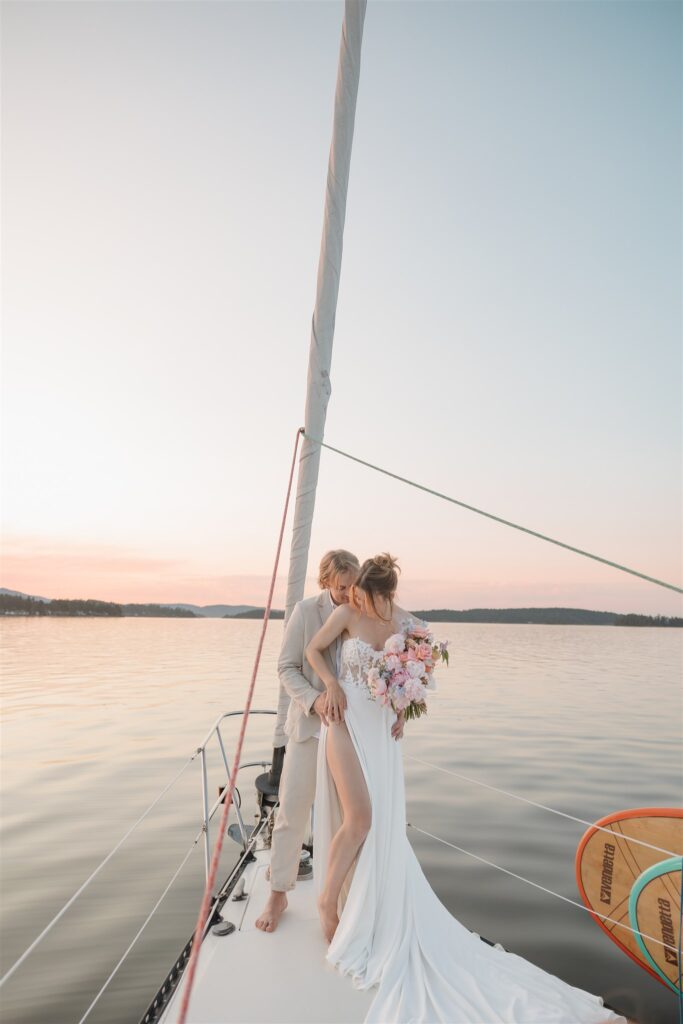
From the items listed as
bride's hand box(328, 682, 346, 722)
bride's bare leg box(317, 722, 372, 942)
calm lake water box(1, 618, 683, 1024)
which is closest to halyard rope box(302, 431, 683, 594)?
bride's hand box(328, 682, 346, 722)

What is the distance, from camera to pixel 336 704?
303 cm

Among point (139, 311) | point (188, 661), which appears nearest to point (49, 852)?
point (139, 311)

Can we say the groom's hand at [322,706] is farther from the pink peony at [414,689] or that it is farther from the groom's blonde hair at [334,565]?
the groom's blonde hair at [334,565]

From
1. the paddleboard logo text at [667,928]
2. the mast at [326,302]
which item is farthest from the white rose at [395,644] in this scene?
the paddleboard logo text at [667,928]

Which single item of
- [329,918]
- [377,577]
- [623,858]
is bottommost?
[329,918]

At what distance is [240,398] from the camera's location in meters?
8.56

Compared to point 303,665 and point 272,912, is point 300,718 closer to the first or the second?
point 303,665

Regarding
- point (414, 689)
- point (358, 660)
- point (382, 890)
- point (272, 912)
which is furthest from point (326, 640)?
point (272, 912)

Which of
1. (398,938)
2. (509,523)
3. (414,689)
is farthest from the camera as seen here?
(414,689)

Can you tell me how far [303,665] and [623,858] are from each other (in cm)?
193

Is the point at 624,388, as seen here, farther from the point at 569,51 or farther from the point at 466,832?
the point at 466,832

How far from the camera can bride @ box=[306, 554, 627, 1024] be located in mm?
2289

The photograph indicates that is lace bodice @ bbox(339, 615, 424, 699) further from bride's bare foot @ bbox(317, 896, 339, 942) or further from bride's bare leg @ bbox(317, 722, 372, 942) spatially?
bride's bare foot @ bbox(317, 896, 339, 942)

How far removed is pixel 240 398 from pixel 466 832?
648 centimetres
